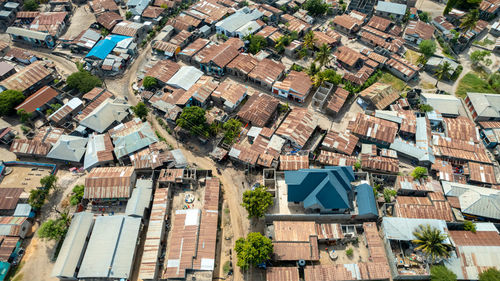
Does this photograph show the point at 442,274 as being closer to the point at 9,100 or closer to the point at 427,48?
the point at 427,48

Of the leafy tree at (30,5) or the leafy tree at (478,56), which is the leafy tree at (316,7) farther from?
the leafy tree at (30,5)

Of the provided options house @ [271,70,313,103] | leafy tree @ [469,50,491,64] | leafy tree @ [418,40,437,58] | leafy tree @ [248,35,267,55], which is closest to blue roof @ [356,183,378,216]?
house @ [271,70,313,103]

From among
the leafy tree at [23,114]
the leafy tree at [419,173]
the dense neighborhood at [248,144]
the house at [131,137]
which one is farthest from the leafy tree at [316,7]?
the leafy tree at [23,114]

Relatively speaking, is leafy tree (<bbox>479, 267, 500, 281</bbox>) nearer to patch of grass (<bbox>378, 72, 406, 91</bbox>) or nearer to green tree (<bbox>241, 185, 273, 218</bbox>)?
green tree (<bbox>241, 185, 273, 218</bbox>)

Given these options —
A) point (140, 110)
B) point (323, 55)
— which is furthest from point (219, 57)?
point (323, 55)

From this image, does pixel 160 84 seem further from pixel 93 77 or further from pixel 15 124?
pixel 15 124

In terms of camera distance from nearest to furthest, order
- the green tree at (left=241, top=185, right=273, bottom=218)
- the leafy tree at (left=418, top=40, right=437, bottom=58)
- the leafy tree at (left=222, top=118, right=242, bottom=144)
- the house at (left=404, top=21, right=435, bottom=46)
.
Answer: the green tree at (left=241, top=185, right=273, bottom=218) < the leafy tree at (left=222, top=118, right=242, bottom=144) < the leafy tree at (left=418, top=40, right=437, bottom=58) < the house at (left=404, top=21, right=435, bottom=46)
